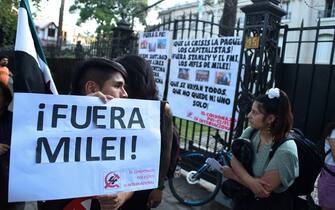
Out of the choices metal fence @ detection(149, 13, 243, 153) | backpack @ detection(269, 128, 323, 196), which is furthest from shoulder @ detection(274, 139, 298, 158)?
metal fence @ detection(149, 13, 243, 153)

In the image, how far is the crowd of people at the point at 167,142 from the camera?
1.88 meters

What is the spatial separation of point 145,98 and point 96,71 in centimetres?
41

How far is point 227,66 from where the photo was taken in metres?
5.09

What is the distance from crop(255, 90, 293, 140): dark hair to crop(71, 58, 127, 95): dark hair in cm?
142

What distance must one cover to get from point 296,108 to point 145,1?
98.9 feet

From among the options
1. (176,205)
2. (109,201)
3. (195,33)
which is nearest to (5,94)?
(109,201)

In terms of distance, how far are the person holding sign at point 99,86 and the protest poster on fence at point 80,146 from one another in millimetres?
64

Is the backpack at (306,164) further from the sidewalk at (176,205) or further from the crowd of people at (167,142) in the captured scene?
the sidewalk at (176,205)

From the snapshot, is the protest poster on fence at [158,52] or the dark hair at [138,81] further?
the protest poster on fence at [158,52]

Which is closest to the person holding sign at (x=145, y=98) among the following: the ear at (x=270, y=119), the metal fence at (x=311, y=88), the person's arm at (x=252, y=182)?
the person's arm at (x=252, y=182)

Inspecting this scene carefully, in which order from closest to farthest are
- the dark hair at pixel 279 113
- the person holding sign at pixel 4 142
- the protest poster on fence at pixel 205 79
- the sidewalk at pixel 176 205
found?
the person holding sign at pixel 4 142, the dark hair at pixel 279 113, the sidewalk at pixel 176 205, the protest poster on fence at pixel 205 79

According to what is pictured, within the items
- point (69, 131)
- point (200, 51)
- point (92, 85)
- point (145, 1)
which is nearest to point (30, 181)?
point (69, 131)

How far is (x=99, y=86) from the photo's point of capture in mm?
1867

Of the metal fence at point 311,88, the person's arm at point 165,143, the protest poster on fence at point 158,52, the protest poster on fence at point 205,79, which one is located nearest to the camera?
the person's arm at point 165,143
